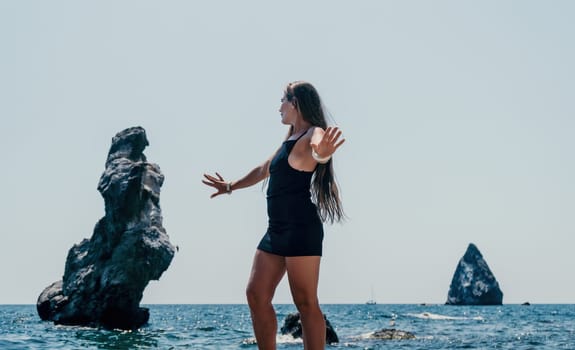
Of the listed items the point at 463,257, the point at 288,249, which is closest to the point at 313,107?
the point at 288,249

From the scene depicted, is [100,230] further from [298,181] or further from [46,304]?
[298,181]

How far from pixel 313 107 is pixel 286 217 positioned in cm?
93

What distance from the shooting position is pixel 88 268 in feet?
132

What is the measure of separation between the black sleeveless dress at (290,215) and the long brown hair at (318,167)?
0.08 meters

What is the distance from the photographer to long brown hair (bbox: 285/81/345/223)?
552 cm

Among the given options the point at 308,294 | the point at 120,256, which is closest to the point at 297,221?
the point at 308,294

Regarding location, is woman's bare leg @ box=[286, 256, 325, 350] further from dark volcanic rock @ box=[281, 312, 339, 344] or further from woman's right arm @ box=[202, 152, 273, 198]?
dark volcanic rock @ box=[281, 312, 339, 344]

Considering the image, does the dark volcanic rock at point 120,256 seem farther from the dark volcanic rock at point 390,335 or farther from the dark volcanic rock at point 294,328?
the dark volcanic rock at point 390,335

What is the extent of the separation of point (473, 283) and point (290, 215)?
14614 cm

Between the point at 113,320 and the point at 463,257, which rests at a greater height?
the point at 463,257

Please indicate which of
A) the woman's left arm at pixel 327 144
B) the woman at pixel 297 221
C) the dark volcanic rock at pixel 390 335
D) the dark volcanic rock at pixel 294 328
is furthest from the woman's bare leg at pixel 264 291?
the dark volcanic rock at pixel 390 335

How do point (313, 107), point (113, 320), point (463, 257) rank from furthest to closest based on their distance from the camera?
point (463, 257) < point (113, 320) < point (313, 107)

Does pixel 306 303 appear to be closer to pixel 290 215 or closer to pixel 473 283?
pixel 290 215

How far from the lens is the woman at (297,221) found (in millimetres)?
5312
